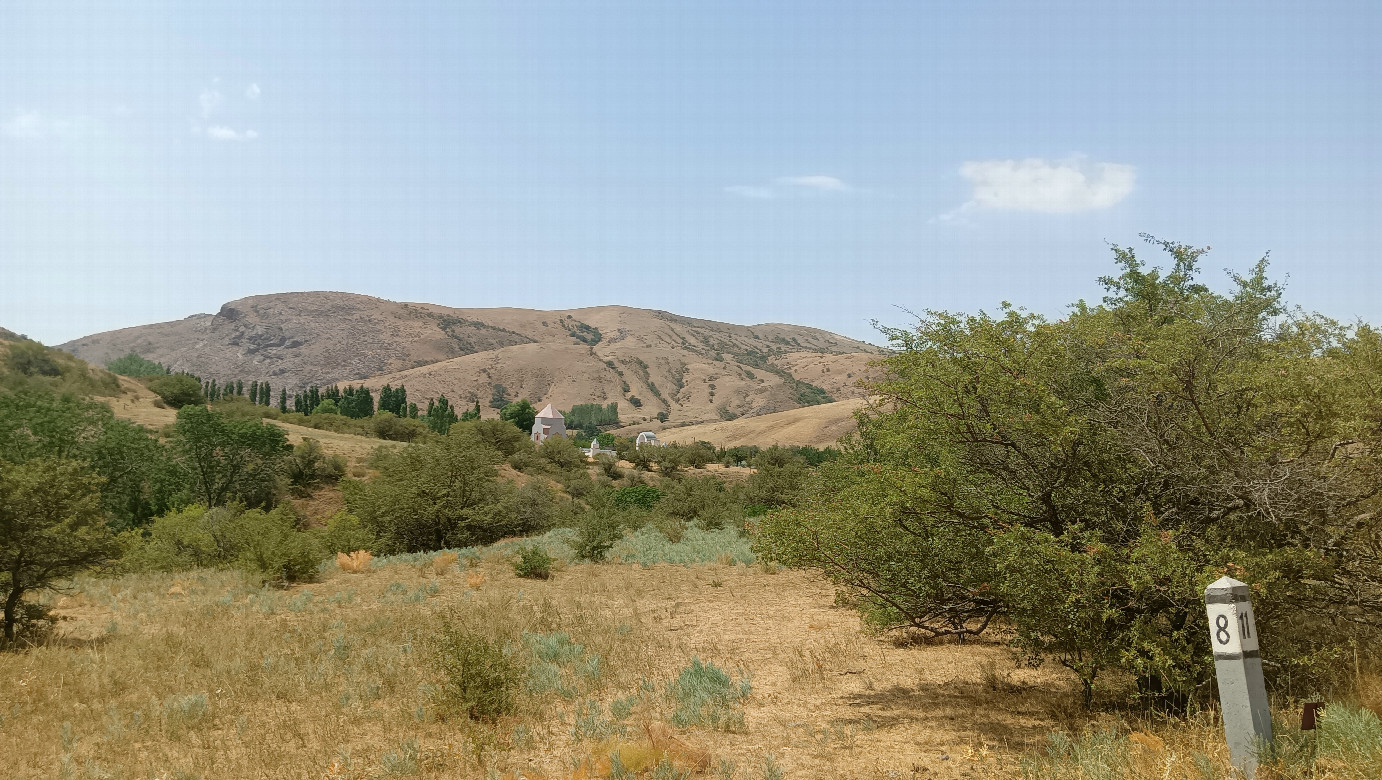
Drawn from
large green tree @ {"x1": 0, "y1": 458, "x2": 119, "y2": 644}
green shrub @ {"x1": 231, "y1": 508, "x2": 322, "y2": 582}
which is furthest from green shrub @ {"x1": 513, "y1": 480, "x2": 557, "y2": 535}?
large green tree @ {"x1": 0, "y1": 458, "x2": 119, "y2": 644}

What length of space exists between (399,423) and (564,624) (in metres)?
81.0

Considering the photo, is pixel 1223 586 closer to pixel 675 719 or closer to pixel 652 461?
pixel 675 719

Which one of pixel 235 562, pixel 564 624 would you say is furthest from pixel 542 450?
pixel 564 624

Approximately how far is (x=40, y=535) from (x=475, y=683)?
876 centimetres

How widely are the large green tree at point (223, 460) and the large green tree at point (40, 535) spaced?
39.1 m

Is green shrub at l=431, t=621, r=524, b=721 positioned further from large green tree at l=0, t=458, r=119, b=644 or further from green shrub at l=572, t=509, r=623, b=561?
green shrub at l=572, t=509, r=623, b=561

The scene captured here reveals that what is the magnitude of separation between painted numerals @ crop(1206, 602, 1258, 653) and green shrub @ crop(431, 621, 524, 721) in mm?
7399

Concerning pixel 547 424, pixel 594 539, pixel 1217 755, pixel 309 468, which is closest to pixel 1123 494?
pixel 1217 755

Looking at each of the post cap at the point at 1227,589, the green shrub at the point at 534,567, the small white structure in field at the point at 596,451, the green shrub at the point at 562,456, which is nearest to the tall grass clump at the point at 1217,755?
the post cap at the point at 1227,589

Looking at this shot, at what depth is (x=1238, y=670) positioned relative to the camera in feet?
19.6

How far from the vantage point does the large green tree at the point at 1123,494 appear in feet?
23.2

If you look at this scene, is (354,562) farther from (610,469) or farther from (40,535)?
(610,469)

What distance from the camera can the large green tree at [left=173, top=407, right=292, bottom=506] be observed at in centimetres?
4938

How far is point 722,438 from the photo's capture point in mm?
132500
